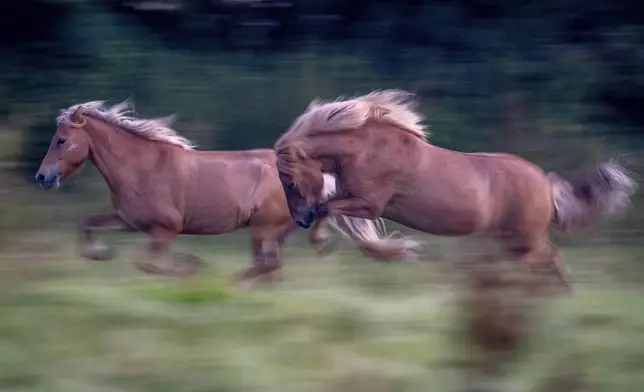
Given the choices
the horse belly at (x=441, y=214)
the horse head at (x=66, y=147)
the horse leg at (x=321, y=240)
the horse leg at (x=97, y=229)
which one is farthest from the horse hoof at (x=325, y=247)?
the horse head at (x=66, y=147)

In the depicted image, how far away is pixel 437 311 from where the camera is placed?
5.05m

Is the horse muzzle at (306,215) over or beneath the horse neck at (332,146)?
beneath

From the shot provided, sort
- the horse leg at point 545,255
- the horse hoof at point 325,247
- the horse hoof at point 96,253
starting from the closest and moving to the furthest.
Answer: the horse leg at point 545,255 < the horse hoof at point 96,253 < the horse hoof at point 325,247

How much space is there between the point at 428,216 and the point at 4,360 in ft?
12.6

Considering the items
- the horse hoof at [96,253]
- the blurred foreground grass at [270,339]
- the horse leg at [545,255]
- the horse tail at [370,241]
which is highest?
the blurred foreground grass at [270,339]

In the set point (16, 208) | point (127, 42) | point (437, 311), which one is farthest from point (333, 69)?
point (437, 311)

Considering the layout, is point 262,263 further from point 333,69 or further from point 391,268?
point 333,69

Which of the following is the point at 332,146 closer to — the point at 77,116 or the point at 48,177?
the point at 77,116

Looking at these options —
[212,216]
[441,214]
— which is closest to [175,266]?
[212,216]

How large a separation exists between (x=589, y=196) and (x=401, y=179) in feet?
4.91

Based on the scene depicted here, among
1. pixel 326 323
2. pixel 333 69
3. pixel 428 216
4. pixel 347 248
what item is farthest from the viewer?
pixel 333 69

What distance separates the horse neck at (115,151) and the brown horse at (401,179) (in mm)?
1103

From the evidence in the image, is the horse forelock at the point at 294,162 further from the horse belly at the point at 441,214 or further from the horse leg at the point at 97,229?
the horse leg at the point at 97,229

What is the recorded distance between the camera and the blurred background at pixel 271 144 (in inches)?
176
